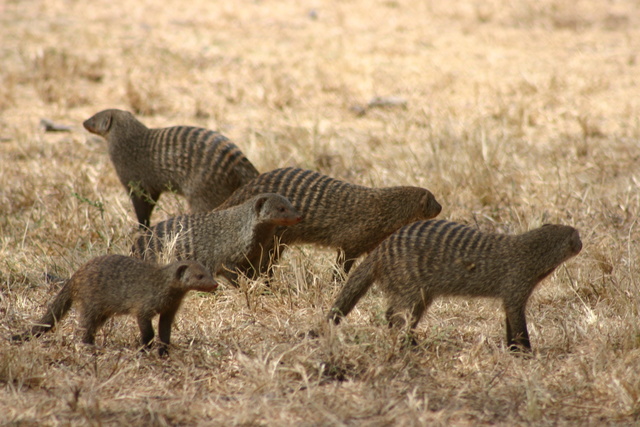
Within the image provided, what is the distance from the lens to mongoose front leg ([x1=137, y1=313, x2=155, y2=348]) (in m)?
3.09

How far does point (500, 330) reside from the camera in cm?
340

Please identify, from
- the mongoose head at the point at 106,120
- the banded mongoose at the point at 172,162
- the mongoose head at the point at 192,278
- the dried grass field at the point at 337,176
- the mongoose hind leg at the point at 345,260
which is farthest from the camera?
the mongoose head at the point at 106,120

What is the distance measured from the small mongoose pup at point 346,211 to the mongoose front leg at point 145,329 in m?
0.97

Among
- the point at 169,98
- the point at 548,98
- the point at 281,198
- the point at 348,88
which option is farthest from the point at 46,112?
the point at 548,98

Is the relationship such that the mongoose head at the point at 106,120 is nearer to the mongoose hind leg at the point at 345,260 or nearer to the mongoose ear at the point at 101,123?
the mongoose ear at the point at 101,123

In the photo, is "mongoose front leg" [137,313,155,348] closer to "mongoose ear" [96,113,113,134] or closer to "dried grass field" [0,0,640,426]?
"dried grass field" [0,0,640,426]

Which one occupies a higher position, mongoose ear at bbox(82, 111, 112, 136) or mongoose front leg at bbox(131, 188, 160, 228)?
mongoose ear at bbox(82, 111, 112, 136)

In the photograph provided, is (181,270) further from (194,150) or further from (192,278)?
(194,150)

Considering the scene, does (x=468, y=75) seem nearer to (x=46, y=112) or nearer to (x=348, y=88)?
(x=348, y=88)

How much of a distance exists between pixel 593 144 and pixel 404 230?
10.7 feet

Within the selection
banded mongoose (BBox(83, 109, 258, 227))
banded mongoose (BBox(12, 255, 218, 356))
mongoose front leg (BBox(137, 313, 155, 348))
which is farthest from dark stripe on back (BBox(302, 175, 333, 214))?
mongoose front leg (BBox(137, 313, 155, 348))

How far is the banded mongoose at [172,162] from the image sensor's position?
4484 mm

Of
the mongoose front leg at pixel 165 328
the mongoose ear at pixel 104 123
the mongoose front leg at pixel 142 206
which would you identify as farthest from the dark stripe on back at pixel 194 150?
the mongoose front leg at pixel 165 328

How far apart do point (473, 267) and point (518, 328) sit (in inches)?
12.0
